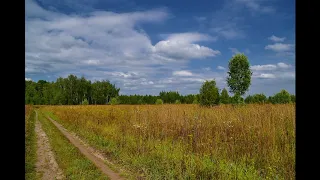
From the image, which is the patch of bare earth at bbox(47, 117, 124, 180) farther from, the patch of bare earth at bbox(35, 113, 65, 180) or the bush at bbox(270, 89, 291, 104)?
the bush at bbox(270, 89, 291, 104)

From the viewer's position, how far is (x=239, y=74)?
2480cm

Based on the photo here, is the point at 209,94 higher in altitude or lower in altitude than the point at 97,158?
higher

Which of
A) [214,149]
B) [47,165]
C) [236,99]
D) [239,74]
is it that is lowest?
[47,165]

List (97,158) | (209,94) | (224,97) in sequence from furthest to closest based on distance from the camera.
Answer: (224,97) → (209,94) → (97,158)

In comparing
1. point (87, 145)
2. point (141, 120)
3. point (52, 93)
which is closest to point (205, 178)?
point (141, 120)

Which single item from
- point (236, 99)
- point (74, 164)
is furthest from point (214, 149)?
point (236, 99)

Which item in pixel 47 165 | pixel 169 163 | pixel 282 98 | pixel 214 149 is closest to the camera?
pixel 169 163

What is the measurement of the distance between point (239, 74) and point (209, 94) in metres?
3.85

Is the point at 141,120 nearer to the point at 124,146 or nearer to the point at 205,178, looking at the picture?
the point at 124,146

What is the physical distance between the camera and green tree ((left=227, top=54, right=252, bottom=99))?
24.4 meters

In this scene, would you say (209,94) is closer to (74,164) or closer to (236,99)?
(236,99)

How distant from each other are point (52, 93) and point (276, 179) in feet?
296

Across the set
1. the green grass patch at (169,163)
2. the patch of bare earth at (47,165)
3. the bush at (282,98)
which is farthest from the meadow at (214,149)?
the bush at (282,98)

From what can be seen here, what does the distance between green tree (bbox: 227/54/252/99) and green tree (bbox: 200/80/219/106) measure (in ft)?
6.84
